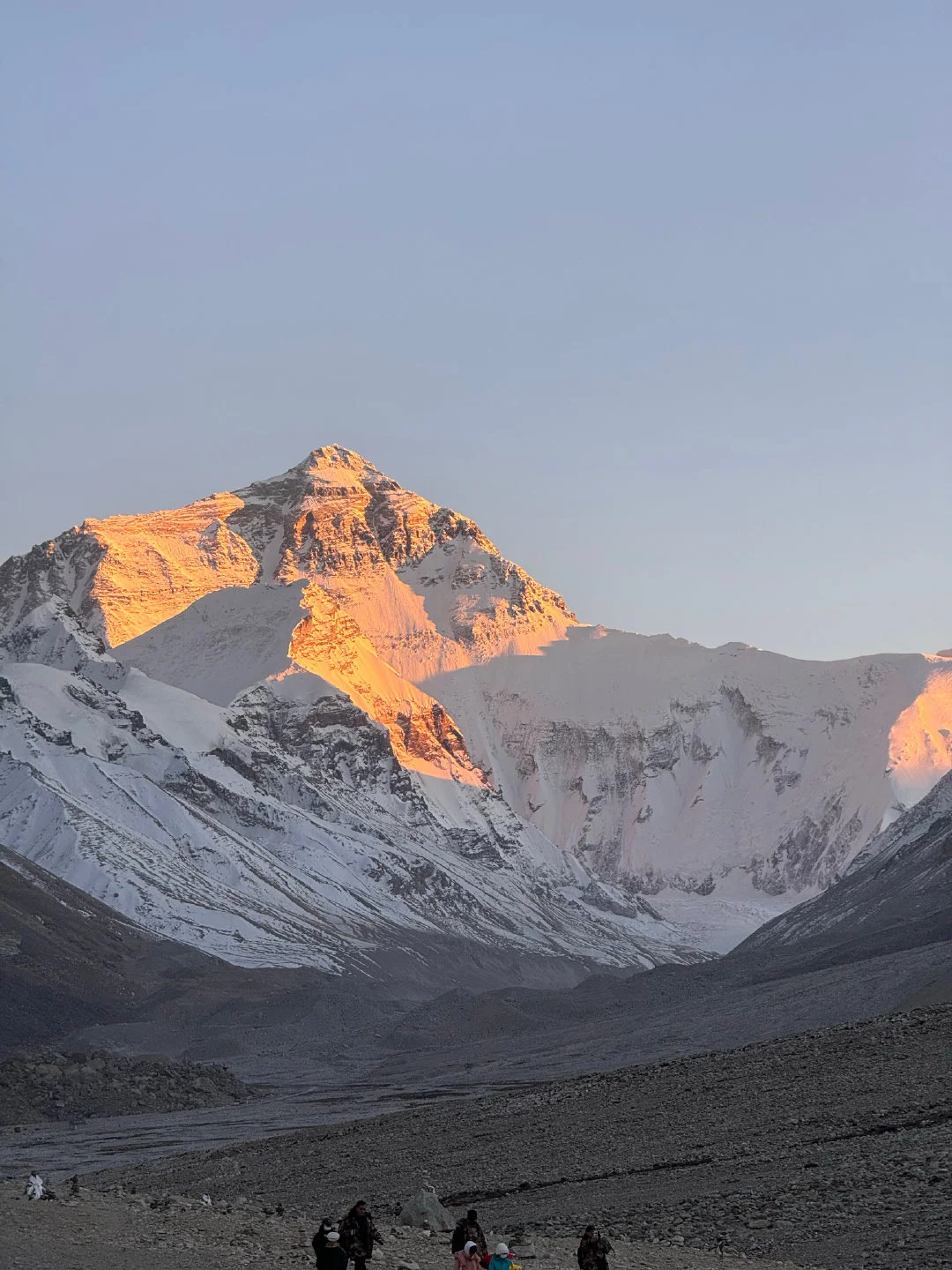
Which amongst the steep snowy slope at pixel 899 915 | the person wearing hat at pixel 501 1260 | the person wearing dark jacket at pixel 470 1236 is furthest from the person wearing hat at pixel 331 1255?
the steep snowy slope at pixel 899 915

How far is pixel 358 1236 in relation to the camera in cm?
3222

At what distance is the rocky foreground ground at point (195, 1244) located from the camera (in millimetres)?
35094

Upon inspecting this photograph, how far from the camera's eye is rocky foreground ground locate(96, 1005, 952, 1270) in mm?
41250

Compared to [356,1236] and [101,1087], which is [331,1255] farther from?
[101,1087]

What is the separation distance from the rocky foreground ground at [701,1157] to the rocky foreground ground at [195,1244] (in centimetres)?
274

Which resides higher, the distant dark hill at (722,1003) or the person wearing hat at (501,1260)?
the person wearing hat at (501,1260)

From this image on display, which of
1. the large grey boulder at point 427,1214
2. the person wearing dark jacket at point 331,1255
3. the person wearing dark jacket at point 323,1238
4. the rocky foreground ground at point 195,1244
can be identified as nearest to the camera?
the person wearing dark jacket at point 331,1255

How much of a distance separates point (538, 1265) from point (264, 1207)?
15004 mm

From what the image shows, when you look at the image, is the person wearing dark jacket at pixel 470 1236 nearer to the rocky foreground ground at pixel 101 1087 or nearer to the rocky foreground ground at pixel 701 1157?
the rocky foreground ground at pixel 701 1157

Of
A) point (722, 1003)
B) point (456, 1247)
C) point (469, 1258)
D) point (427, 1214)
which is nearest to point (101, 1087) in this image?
point (722, 1003)

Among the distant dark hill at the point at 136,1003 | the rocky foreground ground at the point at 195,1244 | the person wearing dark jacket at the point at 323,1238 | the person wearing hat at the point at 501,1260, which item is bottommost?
the distant dark hill at the point at 136,1003

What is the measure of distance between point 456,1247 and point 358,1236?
73.1 inches

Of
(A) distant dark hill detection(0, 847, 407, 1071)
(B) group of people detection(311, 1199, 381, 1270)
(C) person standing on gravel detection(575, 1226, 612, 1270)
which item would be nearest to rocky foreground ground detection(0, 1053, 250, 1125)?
(A) distant dark hill detection(0, 847, 407, 1071)

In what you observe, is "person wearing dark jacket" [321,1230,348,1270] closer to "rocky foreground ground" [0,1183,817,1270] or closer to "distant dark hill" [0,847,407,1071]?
"rocky foreground ground" [0,1183,817,1270]
